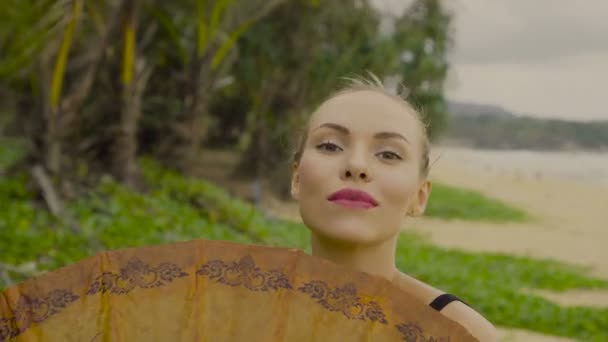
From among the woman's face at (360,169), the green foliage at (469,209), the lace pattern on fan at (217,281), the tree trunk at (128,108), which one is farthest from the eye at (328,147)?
the green foliage at (469,209)

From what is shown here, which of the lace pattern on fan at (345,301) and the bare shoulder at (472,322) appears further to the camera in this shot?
the bare shoulder at (472,322)

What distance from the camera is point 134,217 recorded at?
7418 millimetres

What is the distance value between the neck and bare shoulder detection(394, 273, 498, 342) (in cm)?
15

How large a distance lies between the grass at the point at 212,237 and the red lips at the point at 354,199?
2866mm

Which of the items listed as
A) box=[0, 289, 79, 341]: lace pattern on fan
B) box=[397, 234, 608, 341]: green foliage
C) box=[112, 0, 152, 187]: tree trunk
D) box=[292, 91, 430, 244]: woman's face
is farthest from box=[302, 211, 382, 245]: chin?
box=[112, 0, 152, 187]: tree trunk

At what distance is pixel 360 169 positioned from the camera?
1.58 m

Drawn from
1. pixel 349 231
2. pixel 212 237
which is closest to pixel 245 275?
pixel 349 231

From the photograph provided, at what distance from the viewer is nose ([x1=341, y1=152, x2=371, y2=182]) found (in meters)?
1.58

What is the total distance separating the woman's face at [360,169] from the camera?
5.23 feet

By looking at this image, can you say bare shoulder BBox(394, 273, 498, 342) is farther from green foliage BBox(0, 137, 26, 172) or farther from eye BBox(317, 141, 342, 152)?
green foliage BBox(0, 137, 26, 172)

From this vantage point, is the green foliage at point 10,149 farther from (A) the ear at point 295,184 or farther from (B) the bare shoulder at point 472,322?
(B) the bare shoulder at point 472,322

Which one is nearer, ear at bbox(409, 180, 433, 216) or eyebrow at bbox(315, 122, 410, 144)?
eyebrow at bbox(315, 122, 410, 144)

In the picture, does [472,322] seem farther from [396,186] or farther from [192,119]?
[192,119]

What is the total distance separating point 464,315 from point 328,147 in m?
0.51
